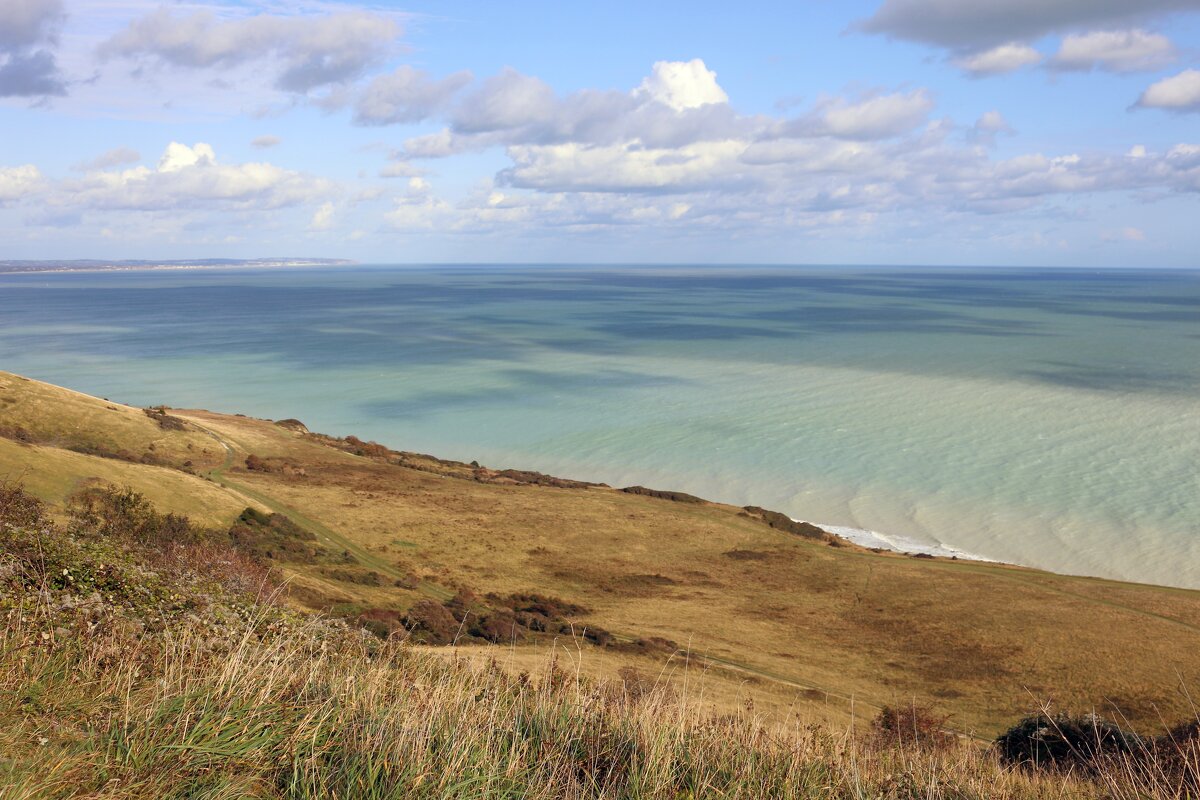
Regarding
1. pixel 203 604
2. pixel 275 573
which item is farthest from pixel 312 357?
pixel 203 604

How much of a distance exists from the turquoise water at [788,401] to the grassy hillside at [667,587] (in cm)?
791

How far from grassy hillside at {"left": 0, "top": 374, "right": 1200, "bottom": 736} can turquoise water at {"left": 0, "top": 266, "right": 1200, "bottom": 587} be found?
Result: 7.91m

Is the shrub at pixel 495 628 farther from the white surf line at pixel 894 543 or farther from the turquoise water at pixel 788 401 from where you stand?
the turquoise water at pixel 788 401

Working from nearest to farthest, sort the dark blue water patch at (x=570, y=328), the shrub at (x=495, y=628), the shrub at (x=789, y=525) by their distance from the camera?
1. the shrub at (x=495, y=628)
2. the shrub at (x=789, y=525)
3. the dark blue water patch at (x=570, y=328)

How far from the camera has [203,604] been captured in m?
10.8

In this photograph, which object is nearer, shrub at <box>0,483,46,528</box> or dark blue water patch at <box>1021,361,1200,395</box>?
shrub at <box>0,483,46,528</box>

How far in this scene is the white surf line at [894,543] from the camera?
36.6 metres

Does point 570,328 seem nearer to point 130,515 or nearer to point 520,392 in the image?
point 520,392

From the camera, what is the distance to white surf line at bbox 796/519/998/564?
3656 centimetres

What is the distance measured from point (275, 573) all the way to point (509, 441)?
1310 inches

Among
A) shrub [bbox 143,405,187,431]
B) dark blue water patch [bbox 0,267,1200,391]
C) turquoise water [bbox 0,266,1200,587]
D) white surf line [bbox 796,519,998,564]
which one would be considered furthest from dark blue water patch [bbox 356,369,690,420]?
white surf line [bbox 796,519,998,564]

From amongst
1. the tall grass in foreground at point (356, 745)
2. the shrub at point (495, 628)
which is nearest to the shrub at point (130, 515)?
the shrub at point (495, 628)

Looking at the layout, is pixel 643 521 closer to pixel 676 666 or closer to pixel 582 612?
pixel 582 612

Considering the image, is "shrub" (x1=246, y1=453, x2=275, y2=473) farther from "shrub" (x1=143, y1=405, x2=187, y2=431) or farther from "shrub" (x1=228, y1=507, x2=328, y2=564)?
"shrub" (x1=228, y1=507, x2=328, y2=564)
